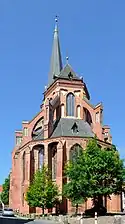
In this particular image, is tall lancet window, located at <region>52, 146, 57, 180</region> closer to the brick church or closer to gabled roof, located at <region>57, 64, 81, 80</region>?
the brick church

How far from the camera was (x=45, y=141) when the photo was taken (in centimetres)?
6300

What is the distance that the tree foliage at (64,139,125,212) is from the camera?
41469 millimetres

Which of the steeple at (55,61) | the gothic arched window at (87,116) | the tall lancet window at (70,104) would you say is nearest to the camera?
the gothic arched window at (87,116)

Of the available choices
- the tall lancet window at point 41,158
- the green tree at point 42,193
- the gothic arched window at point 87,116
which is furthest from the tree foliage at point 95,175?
the gothic arched window at point 87,116

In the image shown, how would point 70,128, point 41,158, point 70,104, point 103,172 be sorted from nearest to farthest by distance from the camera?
point 103,172 < point 41,158 < point 70,128 < point 70,104

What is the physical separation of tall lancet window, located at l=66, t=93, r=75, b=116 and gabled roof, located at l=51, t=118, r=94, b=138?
230 cm

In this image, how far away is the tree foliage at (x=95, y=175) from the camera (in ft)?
136

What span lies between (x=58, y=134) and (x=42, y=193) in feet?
39.3

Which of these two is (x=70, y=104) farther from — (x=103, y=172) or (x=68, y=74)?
(x=103, y=172)

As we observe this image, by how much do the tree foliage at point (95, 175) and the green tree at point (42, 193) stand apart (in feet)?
37.5

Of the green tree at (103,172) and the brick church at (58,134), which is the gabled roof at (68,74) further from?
the green tree at (103,172)

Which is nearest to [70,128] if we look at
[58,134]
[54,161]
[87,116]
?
[58,134]

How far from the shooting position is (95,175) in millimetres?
41531

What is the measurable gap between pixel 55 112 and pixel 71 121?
13.9 feet
